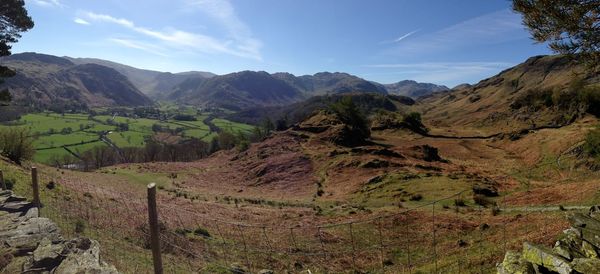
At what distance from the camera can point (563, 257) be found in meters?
9.27

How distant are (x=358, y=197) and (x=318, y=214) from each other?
9577mm

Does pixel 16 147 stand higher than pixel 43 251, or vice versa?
pixel 43 251

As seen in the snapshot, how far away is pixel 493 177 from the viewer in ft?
136

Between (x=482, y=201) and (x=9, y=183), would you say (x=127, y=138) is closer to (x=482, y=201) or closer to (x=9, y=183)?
(x=9, y=183)

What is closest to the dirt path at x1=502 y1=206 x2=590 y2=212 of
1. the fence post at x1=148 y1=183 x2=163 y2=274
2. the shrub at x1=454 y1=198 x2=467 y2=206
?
the shrub at x1=454 y1=198 x2=467 y2=206

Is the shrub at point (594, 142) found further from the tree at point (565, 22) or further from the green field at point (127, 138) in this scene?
the green field at point (127, 138)

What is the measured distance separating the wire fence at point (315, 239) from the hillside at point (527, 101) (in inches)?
318

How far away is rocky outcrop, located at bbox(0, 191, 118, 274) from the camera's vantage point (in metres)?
8.32

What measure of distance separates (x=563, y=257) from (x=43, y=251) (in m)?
12.9

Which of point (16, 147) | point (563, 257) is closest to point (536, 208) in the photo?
point (563, 257)

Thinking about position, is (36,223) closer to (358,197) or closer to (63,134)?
(358,197)

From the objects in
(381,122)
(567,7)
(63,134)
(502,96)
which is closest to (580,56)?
(567,7)

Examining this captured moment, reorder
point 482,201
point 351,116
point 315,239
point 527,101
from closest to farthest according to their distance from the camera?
1. point 315,239
2. point 482,201
3. point 351,116
4. point 527,101

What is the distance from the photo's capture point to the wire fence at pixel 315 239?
13.6 m
